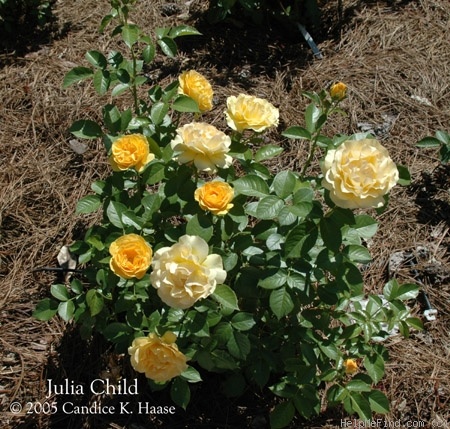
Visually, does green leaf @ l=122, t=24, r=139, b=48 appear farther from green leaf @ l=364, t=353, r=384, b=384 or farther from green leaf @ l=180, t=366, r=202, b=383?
green leaf @ l=364, t=353, r=384, b=384

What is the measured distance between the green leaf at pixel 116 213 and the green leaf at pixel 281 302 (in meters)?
0.51

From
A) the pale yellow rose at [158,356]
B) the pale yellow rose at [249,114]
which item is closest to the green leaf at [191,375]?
the pale yellow rose at [158,356]

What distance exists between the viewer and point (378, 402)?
5.21 feet

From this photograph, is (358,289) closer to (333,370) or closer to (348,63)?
(333,370)

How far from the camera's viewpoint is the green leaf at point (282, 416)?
5.25 feet

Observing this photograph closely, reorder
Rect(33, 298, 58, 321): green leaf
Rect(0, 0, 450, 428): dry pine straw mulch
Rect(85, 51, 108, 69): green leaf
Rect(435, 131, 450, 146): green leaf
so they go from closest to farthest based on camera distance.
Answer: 1. Rect(33, 298, 58, 321): green leaf
2. Rect(85, 51, 108, 69): green leaf
3. Rect(0, 0, 450, 428): dry pine straw mulch
4. Rect(435, 131, 450, 146): green leaf

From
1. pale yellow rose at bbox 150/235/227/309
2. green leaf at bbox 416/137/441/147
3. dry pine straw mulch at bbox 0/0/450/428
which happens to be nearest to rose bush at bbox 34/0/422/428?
pale yellow rose at bbox 150/235/227/309

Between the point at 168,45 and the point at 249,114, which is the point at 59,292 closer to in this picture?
the point at 249,114

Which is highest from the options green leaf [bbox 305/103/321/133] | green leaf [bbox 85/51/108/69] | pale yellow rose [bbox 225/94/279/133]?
green leaf [bbox 85/51/108/69]

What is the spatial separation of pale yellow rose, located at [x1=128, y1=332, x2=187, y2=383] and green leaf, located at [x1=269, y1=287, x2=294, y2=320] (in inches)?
11.4

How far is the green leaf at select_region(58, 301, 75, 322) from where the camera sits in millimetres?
1575

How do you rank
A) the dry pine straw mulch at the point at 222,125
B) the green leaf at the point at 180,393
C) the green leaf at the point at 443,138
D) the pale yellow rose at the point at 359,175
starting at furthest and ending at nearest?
the green leaf at the point at 443,138 → the dry pine straw mulch at the point at 222,125 → the green leaf at the point at 180,393 → the pale yellow rose at the point at 359,175

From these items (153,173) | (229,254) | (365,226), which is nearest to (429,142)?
(365,226)

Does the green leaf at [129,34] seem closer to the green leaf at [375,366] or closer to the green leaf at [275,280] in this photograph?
the green leaf at [275,280]
